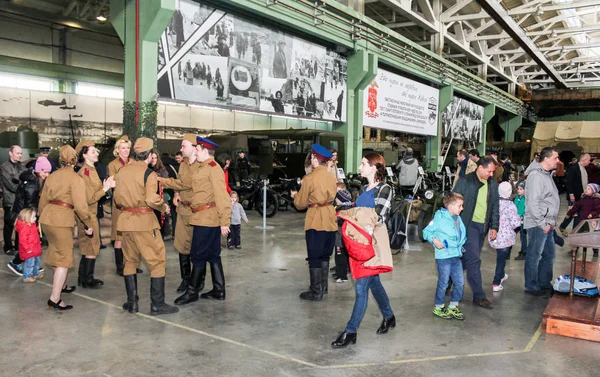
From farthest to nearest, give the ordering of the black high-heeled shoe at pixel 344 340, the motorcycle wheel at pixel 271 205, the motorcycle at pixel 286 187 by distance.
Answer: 1. the motorcycle at pixel 286 187
2. the motorcycle wheel at pixel 271 205
3. the black high-heeled shoe at pixel 344 340

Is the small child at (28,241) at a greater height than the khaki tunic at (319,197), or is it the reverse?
the khaki tunic at (319,197)

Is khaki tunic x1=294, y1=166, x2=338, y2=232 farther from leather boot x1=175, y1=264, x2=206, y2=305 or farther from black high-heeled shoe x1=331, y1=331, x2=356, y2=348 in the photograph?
black high-heeled shoe x1=331, y1=331, x2=356, y2=348

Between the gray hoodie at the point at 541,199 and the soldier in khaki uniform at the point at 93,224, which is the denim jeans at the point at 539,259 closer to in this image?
the gray hoodie at the point at 541,199

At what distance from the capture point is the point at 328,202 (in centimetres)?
516

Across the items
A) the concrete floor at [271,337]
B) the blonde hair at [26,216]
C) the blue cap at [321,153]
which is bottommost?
the concrete floor at [271,337]

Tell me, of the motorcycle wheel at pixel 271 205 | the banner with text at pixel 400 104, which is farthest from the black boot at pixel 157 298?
the banner with text at pixel 400 104

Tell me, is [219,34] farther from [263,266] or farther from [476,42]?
[476,42]

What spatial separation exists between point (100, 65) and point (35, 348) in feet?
55.5

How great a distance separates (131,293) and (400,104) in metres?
14.5

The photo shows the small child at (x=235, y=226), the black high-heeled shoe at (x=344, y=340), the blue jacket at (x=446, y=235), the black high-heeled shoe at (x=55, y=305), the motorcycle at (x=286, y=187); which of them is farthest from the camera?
the motorcycle at (x=286, y=187)

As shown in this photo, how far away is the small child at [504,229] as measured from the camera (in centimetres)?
539

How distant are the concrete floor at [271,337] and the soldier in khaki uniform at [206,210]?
18.4 inches

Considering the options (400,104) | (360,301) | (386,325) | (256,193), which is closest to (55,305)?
(360,301)

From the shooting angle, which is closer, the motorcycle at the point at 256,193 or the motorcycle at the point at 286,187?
the motorcycle at the point at 256,193
